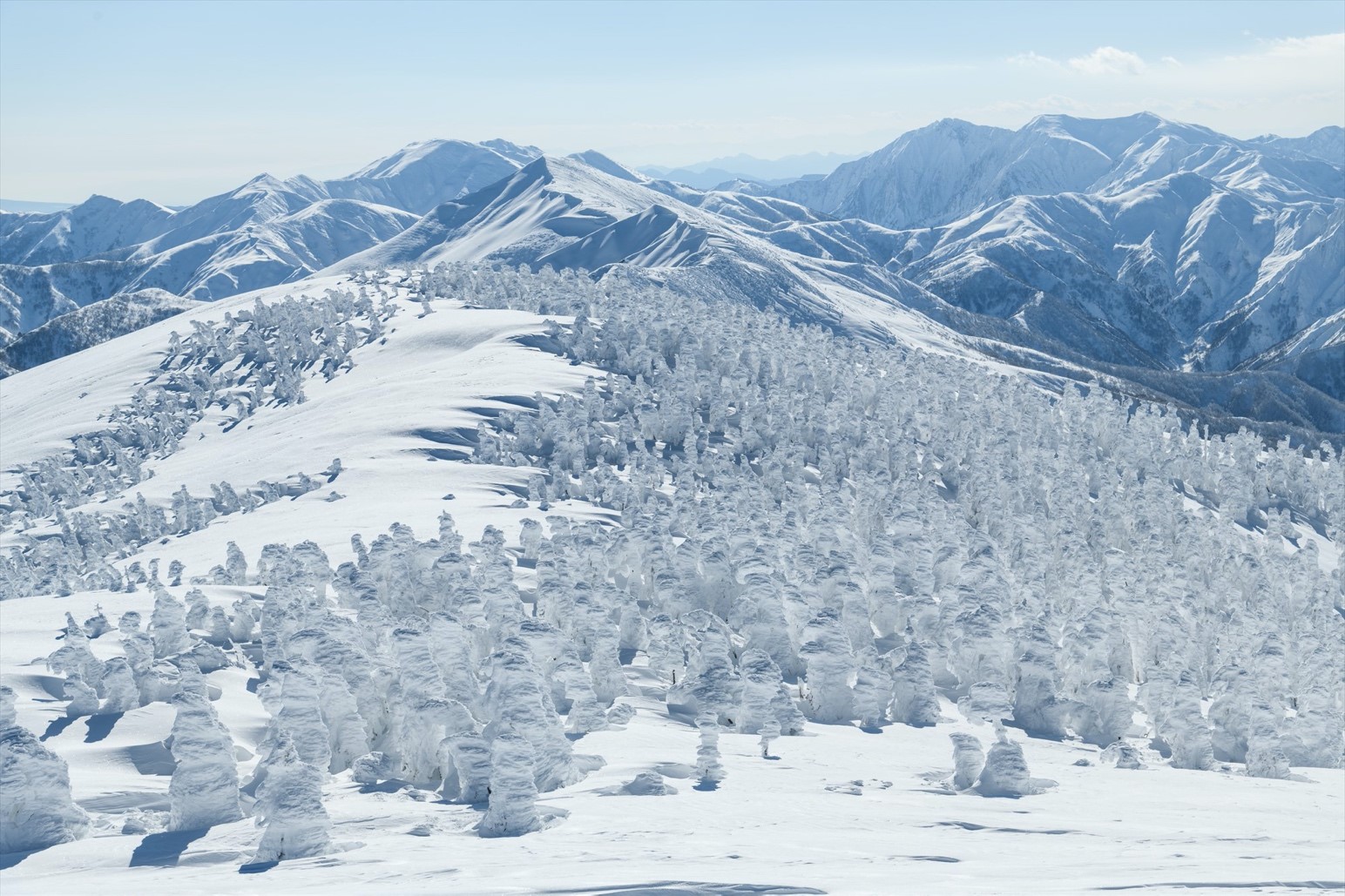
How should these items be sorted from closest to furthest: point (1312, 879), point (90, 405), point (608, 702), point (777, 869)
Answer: point (777, 869) < point (1312, 879) < point (608, 702) < point (90, 405)

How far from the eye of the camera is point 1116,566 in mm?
94750

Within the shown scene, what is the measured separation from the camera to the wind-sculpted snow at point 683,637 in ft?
102

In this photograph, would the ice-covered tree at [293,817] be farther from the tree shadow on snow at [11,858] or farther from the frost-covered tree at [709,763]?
the frost-covered tree at [709,763]

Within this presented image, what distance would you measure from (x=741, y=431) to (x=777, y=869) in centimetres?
10612

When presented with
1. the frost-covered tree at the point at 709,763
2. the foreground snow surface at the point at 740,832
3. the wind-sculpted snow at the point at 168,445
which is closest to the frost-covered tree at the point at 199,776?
the foreground snow surface at the point at 740,832

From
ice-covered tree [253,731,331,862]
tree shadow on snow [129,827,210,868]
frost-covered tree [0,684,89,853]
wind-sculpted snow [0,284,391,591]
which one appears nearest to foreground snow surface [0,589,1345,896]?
tree shadow on snow [129,827,210,868]

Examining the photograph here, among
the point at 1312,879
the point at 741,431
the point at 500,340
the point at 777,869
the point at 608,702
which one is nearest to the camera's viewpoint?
the point at 777,869

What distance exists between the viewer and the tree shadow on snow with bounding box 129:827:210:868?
85.4 ft

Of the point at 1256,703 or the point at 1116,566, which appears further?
the point at 1116,566

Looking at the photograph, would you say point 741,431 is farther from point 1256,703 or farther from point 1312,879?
point 1312,879

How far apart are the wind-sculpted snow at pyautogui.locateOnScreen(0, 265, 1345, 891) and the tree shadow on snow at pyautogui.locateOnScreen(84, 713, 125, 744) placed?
0.24 meters

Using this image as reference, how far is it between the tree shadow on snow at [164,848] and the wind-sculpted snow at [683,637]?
490 millimetres

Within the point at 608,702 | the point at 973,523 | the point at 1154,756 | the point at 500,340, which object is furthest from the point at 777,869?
the point at 500,340

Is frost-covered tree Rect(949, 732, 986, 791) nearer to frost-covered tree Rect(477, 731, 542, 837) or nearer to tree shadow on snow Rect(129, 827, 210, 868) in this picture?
frost-covered tree Rect(477, 731, 542, 837)
